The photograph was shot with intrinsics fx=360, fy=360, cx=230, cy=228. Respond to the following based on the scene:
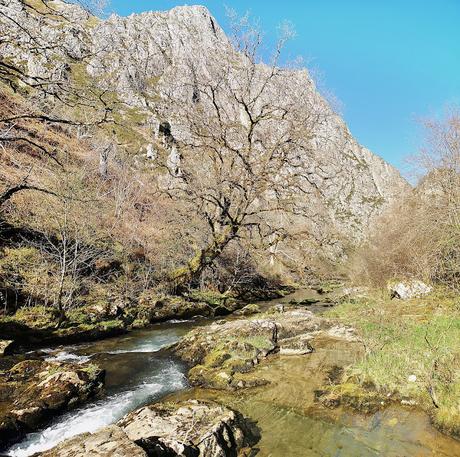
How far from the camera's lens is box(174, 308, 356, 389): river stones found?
31.6ft

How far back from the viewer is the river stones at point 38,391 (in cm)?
740

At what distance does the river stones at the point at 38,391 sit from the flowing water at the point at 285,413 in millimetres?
319

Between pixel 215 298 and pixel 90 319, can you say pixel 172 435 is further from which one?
pixel 215 298

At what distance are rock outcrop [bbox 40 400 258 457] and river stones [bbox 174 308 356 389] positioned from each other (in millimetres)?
2197

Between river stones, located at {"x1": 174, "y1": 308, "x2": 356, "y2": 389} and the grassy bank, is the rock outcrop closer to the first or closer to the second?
river stones, located at {"x1": 174, "y1": 308, "x2": 356, "y2": 389}

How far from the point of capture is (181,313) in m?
21.8

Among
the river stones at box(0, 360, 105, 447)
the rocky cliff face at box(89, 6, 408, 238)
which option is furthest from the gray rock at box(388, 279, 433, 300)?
the river stones at box(0, 360, 105, 447)

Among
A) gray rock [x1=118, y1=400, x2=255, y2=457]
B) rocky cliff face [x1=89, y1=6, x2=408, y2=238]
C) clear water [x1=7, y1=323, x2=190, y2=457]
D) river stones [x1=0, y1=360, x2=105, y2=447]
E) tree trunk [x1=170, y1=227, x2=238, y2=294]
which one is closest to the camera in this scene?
gray rock [x1=118, y1=400, x2=255, y2=457]

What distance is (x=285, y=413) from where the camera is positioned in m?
7.35

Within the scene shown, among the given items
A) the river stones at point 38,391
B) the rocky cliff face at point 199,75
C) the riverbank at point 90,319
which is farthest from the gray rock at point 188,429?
the riverbank at point 90,319

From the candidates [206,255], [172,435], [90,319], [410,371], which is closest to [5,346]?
[90,319]

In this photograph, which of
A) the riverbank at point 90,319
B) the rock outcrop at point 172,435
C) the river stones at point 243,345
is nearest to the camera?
the rock outcrop at point 172,435

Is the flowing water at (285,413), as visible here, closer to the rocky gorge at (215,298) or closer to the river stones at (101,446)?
Result: the rocky gorge at (215,298)

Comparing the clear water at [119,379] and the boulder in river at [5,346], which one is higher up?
the boulder in river at [5,346]
